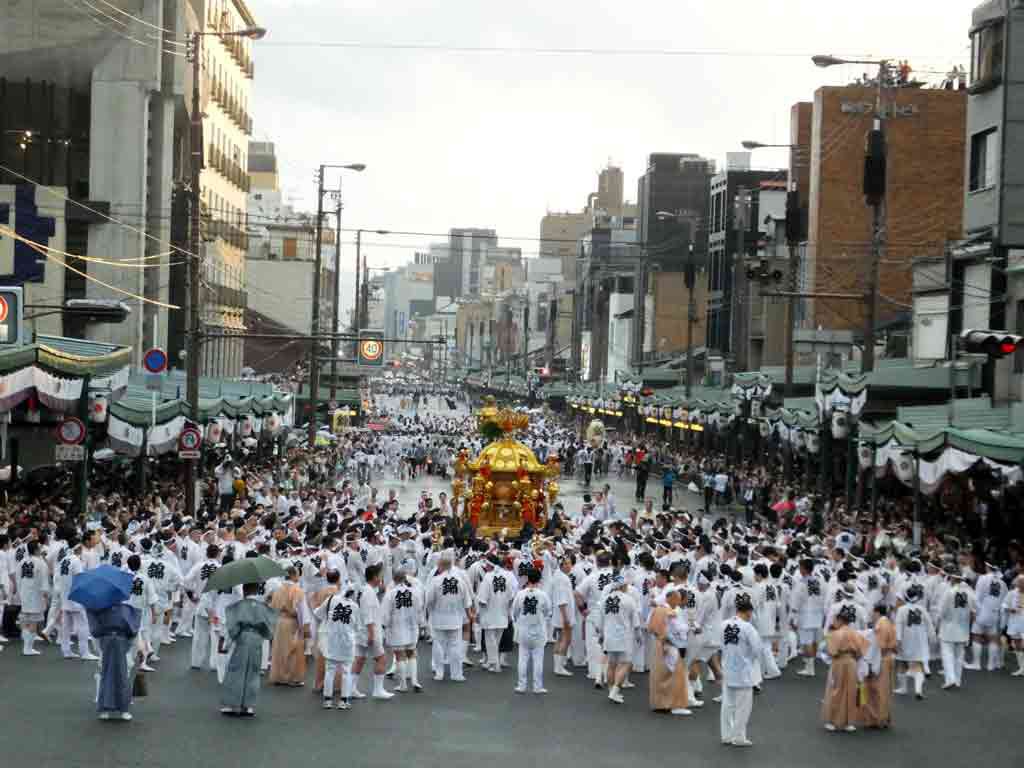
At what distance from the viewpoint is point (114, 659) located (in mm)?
14953

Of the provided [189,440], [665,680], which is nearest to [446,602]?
[665,680]

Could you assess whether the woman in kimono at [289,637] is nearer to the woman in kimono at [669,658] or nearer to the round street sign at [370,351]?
the woman in kimono at [669,658]

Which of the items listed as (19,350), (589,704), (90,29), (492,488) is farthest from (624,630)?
(90,29)

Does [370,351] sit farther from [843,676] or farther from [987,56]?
[843,676]

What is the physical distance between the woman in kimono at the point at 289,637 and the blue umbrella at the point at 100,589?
8.49 ft

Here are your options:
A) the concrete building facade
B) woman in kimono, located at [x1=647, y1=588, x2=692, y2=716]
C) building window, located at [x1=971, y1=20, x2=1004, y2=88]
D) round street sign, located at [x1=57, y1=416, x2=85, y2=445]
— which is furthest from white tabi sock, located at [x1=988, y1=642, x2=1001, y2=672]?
the concrete building facade

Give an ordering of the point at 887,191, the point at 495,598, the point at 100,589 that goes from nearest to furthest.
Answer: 1. the point at 100,589
2. the point at 495,598
3. the point at 887,191

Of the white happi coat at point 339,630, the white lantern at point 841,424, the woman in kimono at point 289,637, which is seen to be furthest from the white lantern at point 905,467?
the white happi coat at point 339,630

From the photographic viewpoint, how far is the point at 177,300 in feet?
187

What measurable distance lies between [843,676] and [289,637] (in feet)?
18.7

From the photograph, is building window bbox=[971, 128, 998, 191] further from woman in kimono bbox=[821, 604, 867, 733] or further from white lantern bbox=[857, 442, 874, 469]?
woman in kimono bbox=[821, 604, 867, 733]

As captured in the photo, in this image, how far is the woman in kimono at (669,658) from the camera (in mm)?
16531

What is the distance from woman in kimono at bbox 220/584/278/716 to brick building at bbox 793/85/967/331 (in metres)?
51.8

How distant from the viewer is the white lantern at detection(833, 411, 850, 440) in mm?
34469
